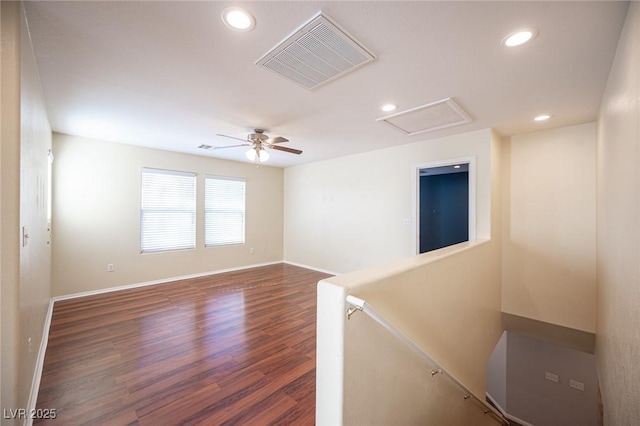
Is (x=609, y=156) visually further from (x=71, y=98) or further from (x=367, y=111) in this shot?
(x=71, y=98)

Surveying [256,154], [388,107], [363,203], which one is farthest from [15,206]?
[363,203]

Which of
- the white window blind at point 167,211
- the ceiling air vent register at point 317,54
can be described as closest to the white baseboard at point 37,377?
the white window blind at point 167,211

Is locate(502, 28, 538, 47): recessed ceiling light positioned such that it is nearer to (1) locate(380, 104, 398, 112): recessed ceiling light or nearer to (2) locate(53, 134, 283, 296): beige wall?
(1) locate(380, 104, 398, 112): recessed ceiling light

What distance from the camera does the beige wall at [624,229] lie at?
138 cm

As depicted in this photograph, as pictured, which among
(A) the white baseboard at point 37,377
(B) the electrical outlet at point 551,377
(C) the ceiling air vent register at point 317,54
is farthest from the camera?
(B) the electrical outlet at point 551,377

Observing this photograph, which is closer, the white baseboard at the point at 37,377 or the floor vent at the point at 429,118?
the white baseboard at the point at 37,377

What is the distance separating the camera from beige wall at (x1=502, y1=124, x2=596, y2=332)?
3217 millimetres

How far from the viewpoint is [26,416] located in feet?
5.26

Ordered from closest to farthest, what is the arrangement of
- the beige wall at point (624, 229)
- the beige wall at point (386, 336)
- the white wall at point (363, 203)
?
the beige wall at point (386, 336) < the beige wall at point (624, 229) < the white wall at point (363, 203)

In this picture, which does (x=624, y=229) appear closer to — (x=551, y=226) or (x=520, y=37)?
(x=520, y=37)

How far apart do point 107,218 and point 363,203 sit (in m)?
4.66

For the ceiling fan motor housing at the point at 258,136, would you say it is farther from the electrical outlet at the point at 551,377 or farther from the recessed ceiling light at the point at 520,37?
the electrical outlet at the point at 551,377

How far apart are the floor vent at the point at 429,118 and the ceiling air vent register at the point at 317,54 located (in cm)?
124

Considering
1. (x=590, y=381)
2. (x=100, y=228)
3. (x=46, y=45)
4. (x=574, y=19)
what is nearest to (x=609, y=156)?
(x=574, y=19)
